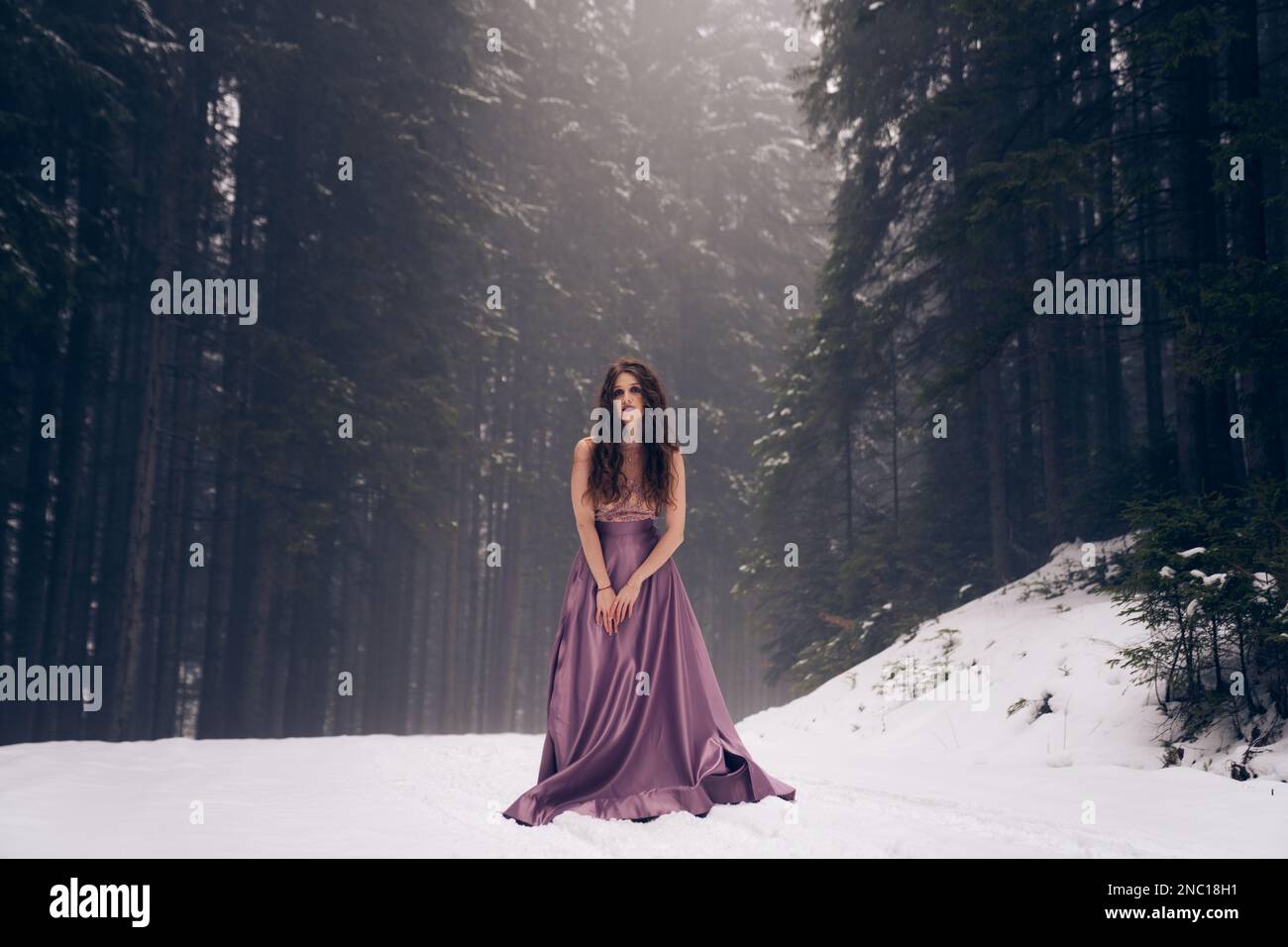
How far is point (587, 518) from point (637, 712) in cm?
121

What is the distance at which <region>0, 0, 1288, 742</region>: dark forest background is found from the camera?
11.5 meters

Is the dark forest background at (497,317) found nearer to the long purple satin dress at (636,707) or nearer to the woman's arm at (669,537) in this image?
the long purple satin dress at (636,707)

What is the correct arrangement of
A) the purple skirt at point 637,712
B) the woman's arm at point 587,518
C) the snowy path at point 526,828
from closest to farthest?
the snowy path at point 526,828 → the purple skirt at point 637,712 → the woman's arm at point 587,518

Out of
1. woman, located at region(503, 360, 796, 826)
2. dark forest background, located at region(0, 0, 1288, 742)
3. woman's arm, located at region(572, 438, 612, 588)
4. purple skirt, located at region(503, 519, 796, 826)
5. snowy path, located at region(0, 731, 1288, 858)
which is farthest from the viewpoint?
dark forest background, located at region(0, 0, 1288, 742)

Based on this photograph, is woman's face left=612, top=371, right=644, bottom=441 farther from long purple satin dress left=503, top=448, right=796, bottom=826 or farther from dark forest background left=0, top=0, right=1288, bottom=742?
dark forest background left=0, top=0, right=1288, bottom=742

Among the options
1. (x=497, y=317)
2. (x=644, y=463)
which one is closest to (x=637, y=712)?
(x=644, y=463)

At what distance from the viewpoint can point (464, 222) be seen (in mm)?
20531

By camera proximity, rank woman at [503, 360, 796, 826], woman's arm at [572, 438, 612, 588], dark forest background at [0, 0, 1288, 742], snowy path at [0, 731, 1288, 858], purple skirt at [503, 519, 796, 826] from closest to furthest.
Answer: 1. snowy path at [0, 731, 1288, 858]
2. purple skirt at [503, 519, 796, 826]
3. woman at [503, 360, 796, 826]
4. woman's arm at [572, 438, 612, 588]
5. dark forest background at [0, 0, 1288, 742]

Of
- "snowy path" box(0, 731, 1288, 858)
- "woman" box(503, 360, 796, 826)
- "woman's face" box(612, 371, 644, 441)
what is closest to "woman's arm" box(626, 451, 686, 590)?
"woman" box(503, 360, 796, 826)

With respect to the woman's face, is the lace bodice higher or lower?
lower

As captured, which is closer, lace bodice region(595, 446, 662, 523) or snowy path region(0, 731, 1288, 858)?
snowy path region(0, 731, 1288, 858)

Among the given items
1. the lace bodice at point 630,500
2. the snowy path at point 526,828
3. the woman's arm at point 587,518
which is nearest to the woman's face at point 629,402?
the lace bodice at point 630,500

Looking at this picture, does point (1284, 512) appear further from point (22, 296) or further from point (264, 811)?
point (22, 296)

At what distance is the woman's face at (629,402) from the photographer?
6.14 m
